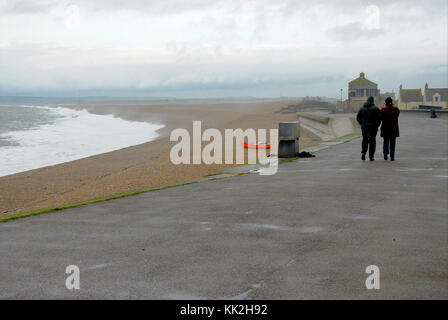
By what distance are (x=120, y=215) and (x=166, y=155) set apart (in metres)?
18.4

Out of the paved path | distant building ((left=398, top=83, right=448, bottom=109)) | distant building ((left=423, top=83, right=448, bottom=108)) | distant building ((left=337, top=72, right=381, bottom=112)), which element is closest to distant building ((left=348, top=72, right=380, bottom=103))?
distant building ((left=337, top=72, right=381, bottom=112))

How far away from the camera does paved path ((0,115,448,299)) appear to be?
5004 mm

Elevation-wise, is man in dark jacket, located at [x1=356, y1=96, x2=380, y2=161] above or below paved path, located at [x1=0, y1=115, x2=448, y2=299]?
above

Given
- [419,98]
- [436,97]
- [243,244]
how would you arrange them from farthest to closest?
1. [436,97]
2. [419,98]
3. [243,244]

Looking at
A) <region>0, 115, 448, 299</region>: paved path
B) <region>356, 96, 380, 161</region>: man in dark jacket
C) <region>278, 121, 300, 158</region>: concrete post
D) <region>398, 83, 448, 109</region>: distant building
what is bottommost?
<region>0, 115, 448, 299</region>: paved path

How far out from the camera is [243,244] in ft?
21.4

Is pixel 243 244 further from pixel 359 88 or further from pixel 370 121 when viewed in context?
pixel 359 88

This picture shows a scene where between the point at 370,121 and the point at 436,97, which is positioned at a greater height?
the point at 436,97

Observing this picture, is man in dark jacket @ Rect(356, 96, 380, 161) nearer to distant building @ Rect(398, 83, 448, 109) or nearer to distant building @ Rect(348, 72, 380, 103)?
distant building @ Rect(348, 72, 380, 103)

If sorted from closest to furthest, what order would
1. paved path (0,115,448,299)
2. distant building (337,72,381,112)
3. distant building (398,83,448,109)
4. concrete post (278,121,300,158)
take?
1. paved path (0,115,448,299)
2. concrete post (278,121,300,158)
3. distant building (337,72,381,112)
4. distant building (398,83,448,109)

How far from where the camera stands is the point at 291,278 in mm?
5176

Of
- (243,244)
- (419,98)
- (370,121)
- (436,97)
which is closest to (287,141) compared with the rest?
(370,121)
